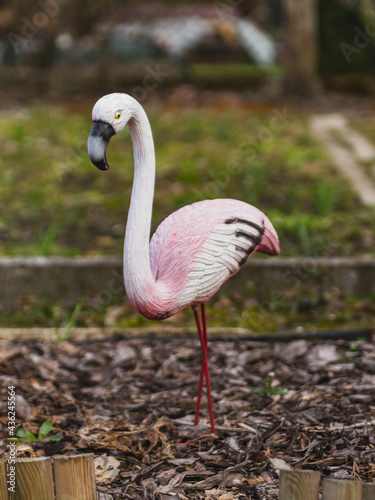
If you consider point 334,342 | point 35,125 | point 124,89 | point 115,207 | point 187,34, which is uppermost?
point 187,34

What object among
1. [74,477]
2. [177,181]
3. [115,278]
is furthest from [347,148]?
[74,477]

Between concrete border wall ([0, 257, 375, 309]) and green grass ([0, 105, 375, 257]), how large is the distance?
0.56 ft

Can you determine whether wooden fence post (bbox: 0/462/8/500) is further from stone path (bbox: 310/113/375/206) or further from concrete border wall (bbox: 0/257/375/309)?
stone path (bbox: 310/113/375/206)

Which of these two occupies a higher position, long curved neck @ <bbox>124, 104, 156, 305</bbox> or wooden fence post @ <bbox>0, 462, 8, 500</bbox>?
long curved neck @ <bbox>124, 104, 156, 305</bbox>

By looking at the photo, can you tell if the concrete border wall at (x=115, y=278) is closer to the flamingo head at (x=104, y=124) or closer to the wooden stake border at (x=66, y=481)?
the flamingo head at (x=104, y=124)

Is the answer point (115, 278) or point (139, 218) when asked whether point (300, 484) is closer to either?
point (139, 218)

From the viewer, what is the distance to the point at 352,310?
174 inches

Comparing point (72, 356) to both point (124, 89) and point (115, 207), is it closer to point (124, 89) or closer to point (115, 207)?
point (115, 207)

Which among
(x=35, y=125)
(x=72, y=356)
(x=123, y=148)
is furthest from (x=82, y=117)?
(x=72, y=356)

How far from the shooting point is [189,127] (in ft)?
23.7

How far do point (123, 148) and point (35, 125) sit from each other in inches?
48.0

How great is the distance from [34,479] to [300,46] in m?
7.70

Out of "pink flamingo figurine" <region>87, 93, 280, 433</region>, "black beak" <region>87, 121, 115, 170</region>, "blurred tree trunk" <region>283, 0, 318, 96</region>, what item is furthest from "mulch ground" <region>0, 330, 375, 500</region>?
"blurred tree trunk" <region>283, 0, 318, 96</region>

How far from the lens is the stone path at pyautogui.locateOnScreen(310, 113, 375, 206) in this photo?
5820 mm
